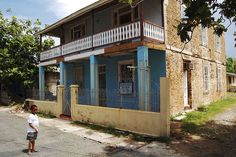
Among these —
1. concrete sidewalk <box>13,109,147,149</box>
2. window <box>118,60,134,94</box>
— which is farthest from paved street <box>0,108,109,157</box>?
window <box>118,60,134,94</box>

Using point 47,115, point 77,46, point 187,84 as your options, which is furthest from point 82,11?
point 187,84

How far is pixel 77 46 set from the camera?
15102 millimetres

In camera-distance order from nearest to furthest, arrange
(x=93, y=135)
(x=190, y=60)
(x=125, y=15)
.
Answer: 1. (x=93, y=135)
2. (x=125, y=15)
3. (x=190, y=60)

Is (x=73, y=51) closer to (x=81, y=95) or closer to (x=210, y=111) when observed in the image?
(x=81, y=95)

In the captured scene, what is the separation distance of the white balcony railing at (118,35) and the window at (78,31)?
13.2 feet

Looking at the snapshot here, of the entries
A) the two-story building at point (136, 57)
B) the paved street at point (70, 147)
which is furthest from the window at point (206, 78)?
the paved street at point (70, 147)

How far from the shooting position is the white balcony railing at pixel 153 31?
11195 millimetres

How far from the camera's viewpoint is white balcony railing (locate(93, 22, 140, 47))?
1129cm

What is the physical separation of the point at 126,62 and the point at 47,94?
5.55m

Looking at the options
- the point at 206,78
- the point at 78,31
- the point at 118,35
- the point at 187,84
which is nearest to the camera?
the point at 118,35

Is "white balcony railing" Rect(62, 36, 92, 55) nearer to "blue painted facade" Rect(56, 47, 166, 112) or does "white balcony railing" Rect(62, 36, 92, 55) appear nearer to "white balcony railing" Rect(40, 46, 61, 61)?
"white balcony railing" Rect(40, 46, 61, 61)

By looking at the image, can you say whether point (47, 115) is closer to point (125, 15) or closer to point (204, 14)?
point (125, 15)

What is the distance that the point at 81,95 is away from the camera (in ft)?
43.8

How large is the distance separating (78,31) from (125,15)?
5.02 m
